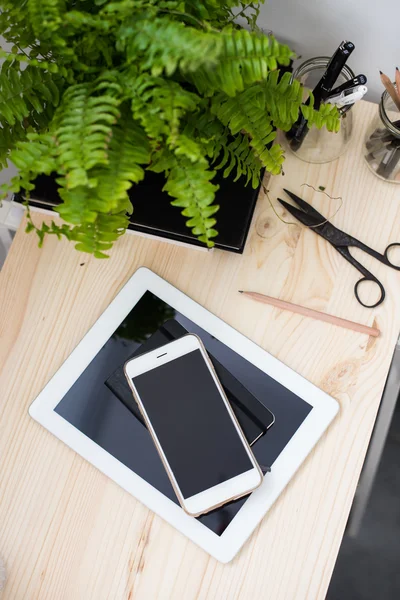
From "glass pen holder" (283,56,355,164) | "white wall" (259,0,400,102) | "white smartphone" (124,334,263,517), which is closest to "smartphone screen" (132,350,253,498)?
"white smartphone" (124,334,263,517)

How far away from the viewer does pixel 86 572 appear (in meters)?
0.72

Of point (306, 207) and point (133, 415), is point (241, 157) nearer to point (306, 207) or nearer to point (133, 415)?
point (306, 207)

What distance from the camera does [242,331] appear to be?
0.77m

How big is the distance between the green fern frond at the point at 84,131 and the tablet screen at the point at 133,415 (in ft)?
0.95

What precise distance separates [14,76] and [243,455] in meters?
0.50

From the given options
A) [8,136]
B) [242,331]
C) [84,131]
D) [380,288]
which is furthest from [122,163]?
[380,288]

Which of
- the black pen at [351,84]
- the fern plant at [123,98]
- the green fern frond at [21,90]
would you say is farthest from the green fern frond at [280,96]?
the green fern frond at [21,90]

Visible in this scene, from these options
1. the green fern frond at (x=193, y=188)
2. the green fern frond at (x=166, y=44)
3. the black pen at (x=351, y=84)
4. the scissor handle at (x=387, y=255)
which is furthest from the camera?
the scissor handle at (x=387, y=255)

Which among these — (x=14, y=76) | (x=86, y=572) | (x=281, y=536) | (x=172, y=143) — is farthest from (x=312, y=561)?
(x=14, y=76)

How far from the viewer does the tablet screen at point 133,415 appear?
73 centimetres

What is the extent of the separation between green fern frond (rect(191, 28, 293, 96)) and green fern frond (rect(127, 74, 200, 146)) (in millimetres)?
35

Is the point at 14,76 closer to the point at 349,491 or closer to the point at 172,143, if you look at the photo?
the point at 172,143

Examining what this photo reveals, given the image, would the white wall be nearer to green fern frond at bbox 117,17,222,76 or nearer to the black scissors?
the black scissors

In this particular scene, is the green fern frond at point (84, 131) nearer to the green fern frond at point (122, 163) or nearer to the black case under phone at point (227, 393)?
the green fern frond at point (122, 163)
